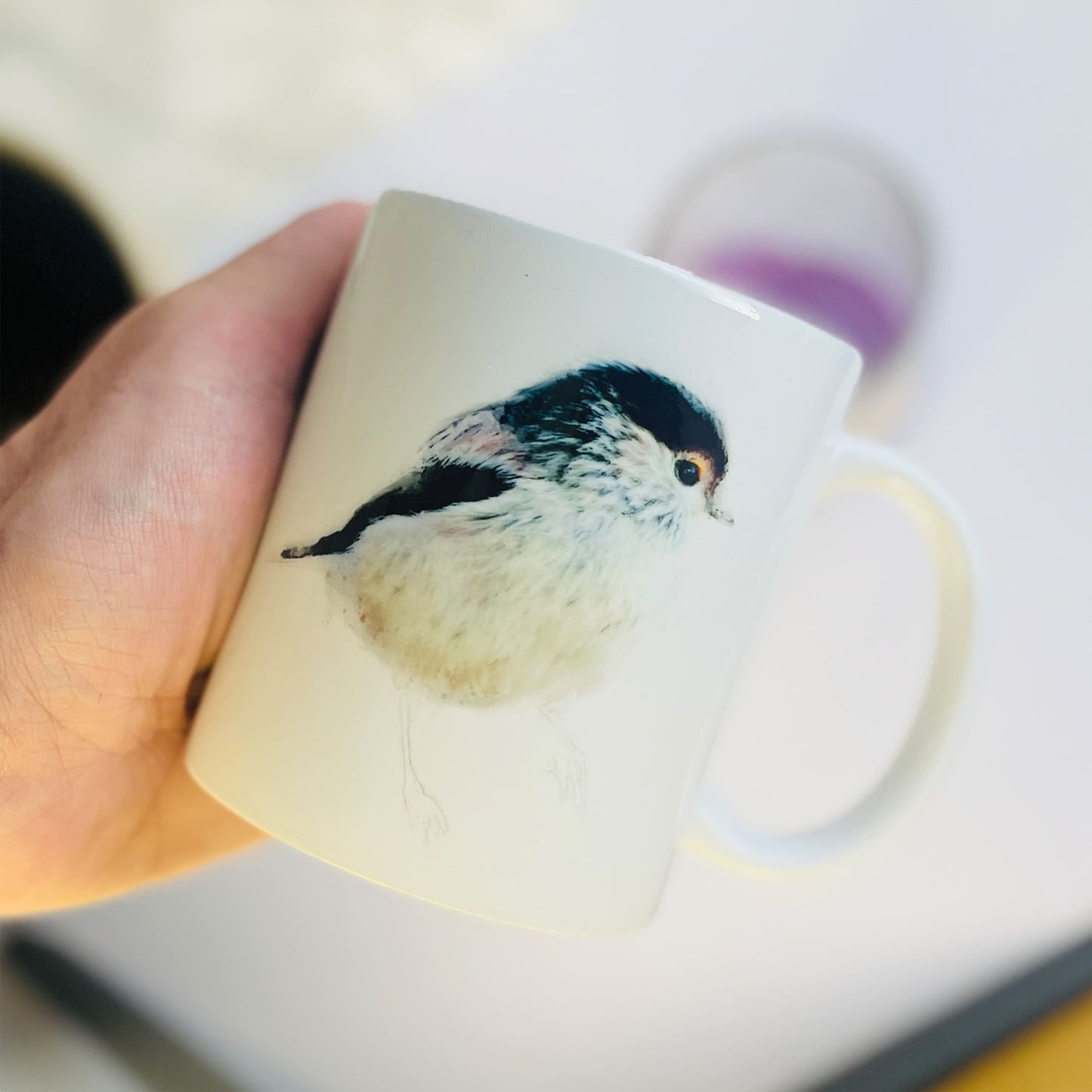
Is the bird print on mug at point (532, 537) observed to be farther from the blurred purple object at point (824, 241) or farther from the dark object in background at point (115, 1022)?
the dark object in background at point (115, 1022)

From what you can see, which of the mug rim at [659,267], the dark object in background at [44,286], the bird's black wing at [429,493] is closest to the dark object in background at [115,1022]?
the dark object in background at [44,286]

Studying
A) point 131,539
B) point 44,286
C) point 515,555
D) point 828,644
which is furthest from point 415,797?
point 44,286

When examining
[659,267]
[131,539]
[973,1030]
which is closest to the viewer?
[659,267]

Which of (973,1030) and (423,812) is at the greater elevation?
Answer: (423,812)

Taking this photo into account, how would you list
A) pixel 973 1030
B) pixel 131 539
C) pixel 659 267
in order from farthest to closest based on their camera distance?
pixel 973 1030
pixel 131 539
pixel 659 267

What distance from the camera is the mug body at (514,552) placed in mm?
362

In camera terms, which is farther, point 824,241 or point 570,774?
point 824,241

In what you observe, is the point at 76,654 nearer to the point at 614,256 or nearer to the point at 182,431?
the point at 182,431

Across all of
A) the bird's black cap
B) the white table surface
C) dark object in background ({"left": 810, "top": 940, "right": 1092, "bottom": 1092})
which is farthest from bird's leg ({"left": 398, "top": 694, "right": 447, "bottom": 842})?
dark object in background ({"left": 810, "top": 940, "right": 1092, "bottom": 1092})

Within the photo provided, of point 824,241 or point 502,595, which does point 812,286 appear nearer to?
point 824,241

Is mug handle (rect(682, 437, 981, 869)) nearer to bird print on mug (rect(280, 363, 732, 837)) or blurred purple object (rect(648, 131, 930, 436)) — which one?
bird print on mug (rect(280, 363, 732, 837))

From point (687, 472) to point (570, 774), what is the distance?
0.14m

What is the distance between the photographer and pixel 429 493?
0.37 m

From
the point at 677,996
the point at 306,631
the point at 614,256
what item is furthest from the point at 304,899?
the point at 614,256
